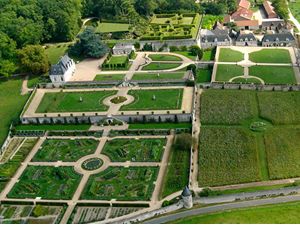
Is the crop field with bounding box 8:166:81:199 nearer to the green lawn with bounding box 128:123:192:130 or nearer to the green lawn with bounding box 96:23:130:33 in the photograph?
the green lawn with bounding box 128:123:192:130

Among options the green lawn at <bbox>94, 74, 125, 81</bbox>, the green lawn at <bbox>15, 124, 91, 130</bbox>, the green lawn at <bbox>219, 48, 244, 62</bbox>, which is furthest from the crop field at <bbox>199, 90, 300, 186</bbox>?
the green lawn at <bbox>15, 124, 91, 130</bbox>

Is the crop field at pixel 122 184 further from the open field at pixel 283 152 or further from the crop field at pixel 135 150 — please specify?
the open field at pixel 283 152

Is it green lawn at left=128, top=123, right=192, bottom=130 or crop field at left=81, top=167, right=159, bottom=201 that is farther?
green lawn at left=128, top=123, right=192, bottom=130

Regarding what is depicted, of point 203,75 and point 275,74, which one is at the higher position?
point 275,74

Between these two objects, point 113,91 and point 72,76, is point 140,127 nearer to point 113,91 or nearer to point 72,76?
point 113,91

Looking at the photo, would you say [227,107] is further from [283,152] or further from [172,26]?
[172,26]

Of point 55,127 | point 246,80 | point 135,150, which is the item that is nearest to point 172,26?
point 246,80

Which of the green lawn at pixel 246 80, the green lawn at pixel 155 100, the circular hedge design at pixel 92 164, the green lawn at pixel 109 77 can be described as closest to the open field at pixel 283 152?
the green lawn at pixel 246 80
